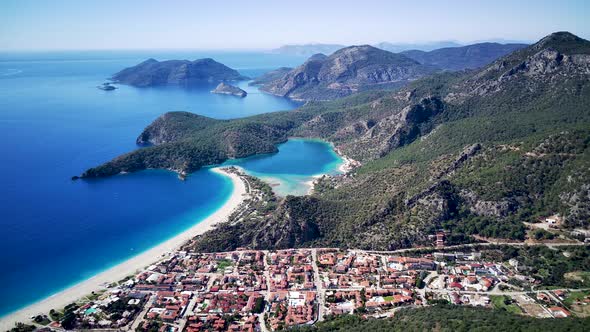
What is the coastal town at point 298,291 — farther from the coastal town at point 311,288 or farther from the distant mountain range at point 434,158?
the distant mountain range at point 434,158

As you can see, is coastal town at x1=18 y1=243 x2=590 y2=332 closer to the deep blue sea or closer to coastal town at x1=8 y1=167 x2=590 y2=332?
coastal town at x1=8 y1=167 x2=590 y2=332

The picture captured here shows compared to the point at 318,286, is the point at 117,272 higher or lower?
lower

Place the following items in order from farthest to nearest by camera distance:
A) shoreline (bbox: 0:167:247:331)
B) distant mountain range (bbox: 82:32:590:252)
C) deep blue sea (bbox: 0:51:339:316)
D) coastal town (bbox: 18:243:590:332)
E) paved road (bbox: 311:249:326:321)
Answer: distant mountain range (bbox: 82:32:590:252)
deep blue sea (bbox: 0:51:339:316)
shoreline (bbox: 0:167:247:331)
paved road (bbox: 311:249:326:321)
coastal town (bbox: 18:243:590:332)

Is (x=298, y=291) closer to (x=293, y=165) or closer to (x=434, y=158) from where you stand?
(x=434, y=158)

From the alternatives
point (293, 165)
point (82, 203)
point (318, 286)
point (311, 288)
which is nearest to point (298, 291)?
point (311, 288)

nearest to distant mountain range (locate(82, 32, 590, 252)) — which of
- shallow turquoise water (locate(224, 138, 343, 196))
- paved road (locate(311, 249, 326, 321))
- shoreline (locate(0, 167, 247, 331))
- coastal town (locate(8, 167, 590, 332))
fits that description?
coastal town (locate(8, 167, 590, 332))

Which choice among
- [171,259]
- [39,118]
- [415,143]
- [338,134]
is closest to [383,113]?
[338,134]
